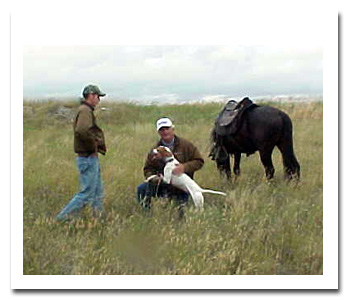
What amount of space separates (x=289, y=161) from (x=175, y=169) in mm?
1766

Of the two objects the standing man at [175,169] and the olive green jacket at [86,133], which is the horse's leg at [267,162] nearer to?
the standing man at [175,169]

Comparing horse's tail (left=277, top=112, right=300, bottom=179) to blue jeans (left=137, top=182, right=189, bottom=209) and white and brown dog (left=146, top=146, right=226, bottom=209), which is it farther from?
blue jeans (left=137, top=182, right=189, bottom=209)

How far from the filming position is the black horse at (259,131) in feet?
21.8

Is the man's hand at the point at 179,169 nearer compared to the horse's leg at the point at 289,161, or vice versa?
the man's hand at the point at 179,169

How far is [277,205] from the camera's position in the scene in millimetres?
5961

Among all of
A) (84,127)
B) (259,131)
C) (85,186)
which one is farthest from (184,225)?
(259,131)

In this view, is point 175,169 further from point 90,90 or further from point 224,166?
point 224,166

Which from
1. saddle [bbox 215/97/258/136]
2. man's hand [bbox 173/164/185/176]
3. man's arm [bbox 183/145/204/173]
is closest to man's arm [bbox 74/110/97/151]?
man's hand [bbox 173/164/185/176]

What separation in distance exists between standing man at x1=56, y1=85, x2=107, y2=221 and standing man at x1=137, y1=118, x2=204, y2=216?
20.7 inches

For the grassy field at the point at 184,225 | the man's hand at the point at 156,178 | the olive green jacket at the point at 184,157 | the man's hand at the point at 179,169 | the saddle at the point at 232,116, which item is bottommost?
the grassy field at the point at 184,225

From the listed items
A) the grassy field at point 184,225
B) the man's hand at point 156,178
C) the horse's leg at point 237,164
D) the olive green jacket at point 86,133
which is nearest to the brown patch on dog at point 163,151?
the man's hand at point 156,178
